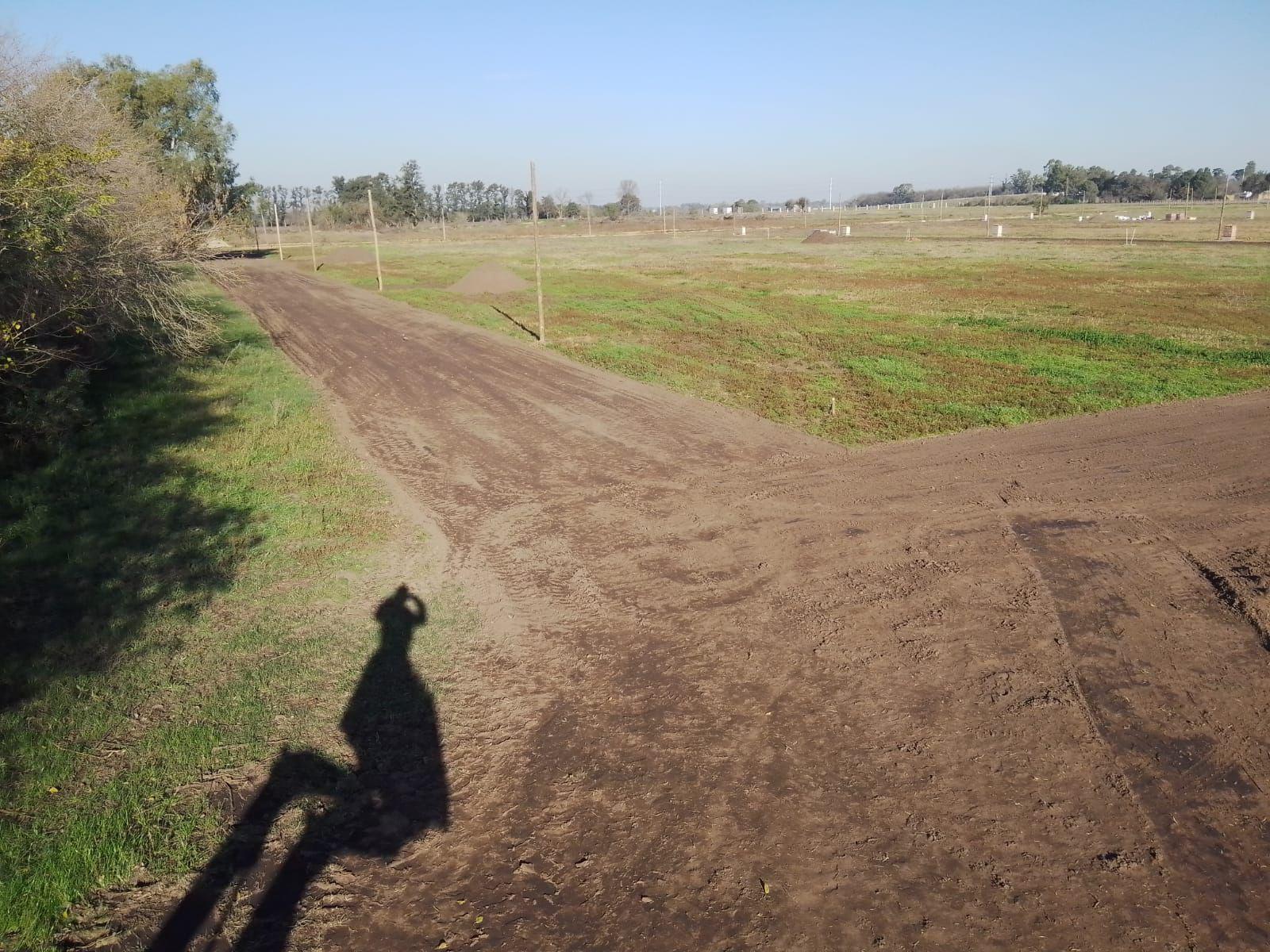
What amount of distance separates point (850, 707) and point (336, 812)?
3698mm

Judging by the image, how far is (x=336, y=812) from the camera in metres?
5.23

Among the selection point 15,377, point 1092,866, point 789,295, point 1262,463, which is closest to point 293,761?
point 1092,866

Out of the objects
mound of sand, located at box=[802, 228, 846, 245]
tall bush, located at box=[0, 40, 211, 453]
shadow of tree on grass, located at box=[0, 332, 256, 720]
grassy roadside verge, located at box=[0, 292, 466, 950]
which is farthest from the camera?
mound of sand, located at box=[802, 228, 846, 245]

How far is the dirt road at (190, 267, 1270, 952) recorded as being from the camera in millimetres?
4453

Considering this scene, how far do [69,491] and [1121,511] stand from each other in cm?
1346

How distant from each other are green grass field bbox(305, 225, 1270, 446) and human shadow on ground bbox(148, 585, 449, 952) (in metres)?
→ 9.24

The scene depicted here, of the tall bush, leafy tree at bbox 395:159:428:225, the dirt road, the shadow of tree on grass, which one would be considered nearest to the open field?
leafy tree at bbox 395:159:428:225

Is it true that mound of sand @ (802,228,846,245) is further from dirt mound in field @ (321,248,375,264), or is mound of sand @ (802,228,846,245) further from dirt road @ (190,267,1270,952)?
dirt road @ (190,267,1270,952)

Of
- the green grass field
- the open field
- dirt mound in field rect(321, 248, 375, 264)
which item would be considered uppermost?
the open field

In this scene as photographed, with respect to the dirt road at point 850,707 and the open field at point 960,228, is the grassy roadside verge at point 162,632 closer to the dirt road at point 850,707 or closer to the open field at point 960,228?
the dirt road at point 850,707

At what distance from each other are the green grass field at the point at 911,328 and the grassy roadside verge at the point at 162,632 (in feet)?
26.5

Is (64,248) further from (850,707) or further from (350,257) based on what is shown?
(350,257)

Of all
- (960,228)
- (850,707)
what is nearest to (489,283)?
(850,707)

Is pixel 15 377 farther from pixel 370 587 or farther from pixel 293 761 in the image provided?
pixel 293 761
